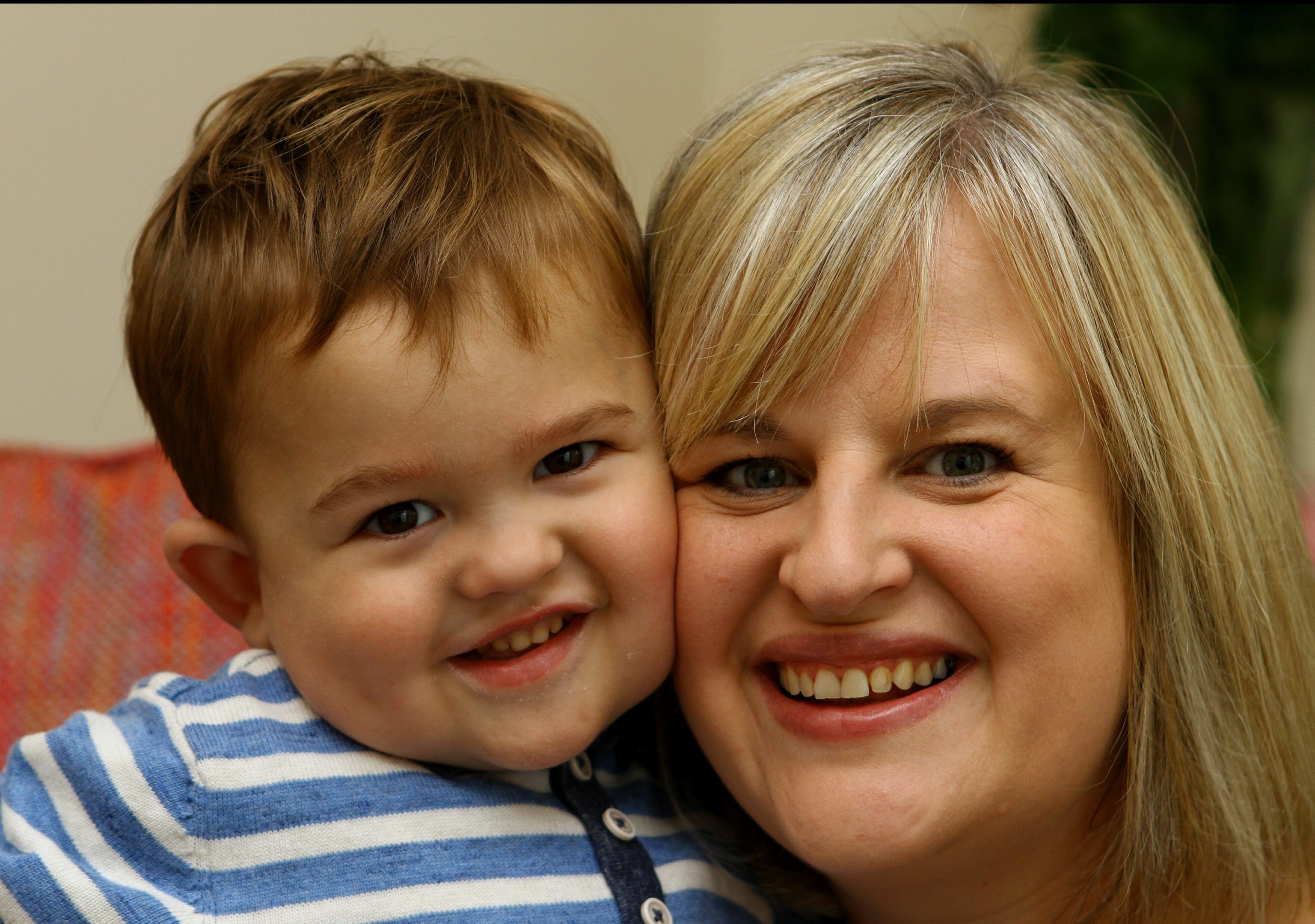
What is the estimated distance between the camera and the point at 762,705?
1104mm

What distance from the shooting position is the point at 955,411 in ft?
3.33

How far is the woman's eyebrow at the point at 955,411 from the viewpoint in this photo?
1.01 meters

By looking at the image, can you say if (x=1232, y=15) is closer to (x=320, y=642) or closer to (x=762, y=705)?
(x=762, y=705)

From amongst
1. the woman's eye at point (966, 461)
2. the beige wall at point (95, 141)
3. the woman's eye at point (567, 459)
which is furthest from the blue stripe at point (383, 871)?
the beige wall at point (95, 141)

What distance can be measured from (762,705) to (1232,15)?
2.41 m

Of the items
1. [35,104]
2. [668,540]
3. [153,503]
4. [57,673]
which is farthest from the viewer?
[35,104]

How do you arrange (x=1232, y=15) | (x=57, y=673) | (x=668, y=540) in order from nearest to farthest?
(x=668, y=540)
(x=57, y=673)
(x=1232, y=15)

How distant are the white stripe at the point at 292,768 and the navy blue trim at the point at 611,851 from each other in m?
0.14

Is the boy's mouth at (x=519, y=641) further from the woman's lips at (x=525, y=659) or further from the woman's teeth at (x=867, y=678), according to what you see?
the woman's teeth at (x=867, y=678)

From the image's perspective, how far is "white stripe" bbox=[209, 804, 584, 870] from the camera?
3.40ft

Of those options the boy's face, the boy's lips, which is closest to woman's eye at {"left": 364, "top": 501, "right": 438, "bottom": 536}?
the boy's face

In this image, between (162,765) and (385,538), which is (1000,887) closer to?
(385,538)

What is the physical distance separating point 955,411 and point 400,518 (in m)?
0.47

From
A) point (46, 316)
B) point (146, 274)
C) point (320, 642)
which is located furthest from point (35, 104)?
point (320, 642)
